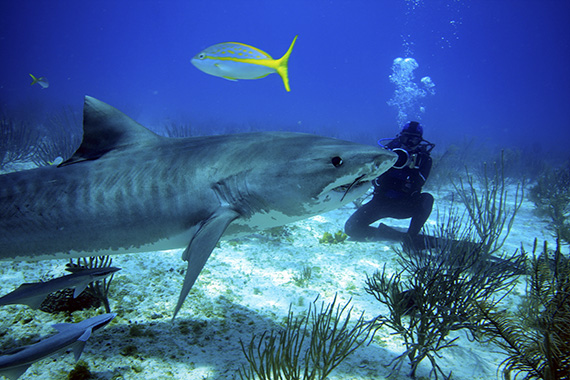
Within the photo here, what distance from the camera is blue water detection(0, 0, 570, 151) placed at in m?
93.4

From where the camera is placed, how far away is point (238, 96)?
589 ft

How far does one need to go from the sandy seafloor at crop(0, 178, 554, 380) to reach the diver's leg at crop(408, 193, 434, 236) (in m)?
1.29

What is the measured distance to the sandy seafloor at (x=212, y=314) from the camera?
242 centimetres

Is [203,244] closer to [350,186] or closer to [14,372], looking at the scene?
[350,186]

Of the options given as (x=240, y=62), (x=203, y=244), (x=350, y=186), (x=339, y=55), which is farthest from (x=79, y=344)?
(x=339, y=55)

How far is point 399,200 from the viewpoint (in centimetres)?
691

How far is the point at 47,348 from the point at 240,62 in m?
4.20

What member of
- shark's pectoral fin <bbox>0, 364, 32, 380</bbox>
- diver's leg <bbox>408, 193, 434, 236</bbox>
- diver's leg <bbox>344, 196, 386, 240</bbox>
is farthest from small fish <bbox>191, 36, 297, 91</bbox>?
diver's leg <bbox>408, 193, 434, 236</bbox>

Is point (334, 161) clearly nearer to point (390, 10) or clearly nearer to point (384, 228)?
point (384, 228)

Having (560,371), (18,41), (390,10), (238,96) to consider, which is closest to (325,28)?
(390,10)

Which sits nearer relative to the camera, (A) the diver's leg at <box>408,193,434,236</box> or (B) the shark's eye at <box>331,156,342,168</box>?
(B) the shark's eye at <box>331,156,342,168</box>

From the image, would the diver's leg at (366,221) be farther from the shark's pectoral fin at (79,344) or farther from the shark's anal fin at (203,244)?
the shark's pectoral fin at (79,344)

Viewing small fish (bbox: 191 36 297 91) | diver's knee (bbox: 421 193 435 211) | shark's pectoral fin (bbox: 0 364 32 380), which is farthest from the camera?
diver's knee (bbox: 421 193 435 211)

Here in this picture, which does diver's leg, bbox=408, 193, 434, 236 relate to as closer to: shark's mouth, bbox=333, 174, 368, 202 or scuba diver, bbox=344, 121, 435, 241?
scuba diver, bbox=344, 121, 435, 241
